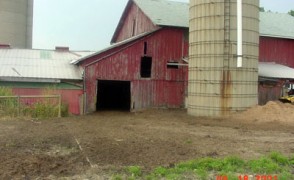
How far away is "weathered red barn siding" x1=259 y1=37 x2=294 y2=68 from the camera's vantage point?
27.5 metres

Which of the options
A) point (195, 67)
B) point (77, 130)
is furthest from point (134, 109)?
point (77, 130)

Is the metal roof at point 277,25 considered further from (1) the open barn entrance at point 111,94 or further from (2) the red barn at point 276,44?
(1) the open barn entrance at point 111,94

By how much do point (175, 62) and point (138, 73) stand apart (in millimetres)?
2627

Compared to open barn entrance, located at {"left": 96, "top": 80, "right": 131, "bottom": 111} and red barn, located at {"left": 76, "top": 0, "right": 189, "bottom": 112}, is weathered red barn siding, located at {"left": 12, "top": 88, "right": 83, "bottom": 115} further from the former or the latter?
open barn entrance, located at {"left": 96, "top": 80, "right": 131, "bottom": 111}

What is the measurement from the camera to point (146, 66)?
80.7ft

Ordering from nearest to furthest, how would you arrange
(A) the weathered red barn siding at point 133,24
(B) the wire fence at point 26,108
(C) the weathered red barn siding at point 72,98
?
1. (B) the wire fence at point 26,108
2. (C) the weathered red barn siding at point 72,98
3. (A) the weathered red barn siding at point 133,24

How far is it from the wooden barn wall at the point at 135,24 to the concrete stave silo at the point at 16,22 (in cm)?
1179

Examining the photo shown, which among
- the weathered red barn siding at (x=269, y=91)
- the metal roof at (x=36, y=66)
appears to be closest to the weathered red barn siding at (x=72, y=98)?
the metal roof at (x=36, y=66)

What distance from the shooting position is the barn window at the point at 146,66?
2440cm

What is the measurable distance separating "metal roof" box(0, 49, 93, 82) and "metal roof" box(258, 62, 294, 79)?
1163cm

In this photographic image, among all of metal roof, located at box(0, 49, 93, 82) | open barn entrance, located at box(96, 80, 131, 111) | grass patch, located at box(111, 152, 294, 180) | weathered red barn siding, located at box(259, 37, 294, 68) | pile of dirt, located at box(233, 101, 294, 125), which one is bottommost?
grass patch, located at box(111, 152, 294, 180)

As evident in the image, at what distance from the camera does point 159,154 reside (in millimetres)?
8984

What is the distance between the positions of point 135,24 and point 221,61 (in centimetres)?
1143

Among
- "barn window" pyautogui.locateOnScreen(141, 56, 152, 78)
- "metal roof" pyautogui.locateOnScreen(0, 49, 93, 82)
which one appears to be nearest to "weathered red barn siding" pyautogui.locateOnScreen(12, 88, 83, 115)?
"metal roof" pyautogui.locateOnScreen(0, 49, 93, 82)
